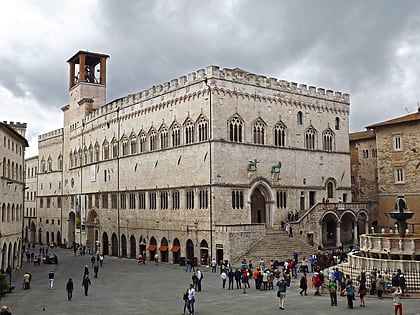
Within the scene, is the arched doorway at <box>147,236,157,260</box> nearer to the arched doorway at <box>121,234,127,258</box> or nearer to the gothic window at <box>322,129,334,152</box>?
the arched doorway at <box>121,234,127,258</box>

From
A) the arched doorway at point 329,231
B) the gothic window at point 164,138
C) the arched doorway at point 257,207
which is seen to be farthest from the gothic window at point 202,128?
the arched doorway at point 329,231

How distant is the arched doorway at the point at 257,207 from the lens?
45812 mm

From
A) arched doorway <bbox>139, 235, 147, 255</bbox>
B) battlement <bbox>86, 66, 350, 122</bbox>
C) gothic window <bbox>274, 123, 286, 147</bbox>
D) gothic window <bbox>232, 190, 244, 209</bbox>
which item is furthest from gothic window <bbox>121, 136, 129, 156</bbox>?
gothic window <bbox>274, 123, 286, 147</bbox>

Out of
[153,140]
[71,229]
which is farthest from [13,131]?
[71,229]

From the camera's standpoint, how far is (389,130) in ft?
178

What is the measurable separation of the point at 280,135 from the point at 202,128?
8050 millimetres

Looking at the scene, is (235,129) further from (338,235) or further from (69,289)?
(69,289)

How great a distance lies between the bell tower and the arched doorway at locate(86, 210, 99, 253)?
1310 cm

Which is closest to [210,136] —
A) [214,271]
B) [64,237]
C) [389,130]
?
[214,271]

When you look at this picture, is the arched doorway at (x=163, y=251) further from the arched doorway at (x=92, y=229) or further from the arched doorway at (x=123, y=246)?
the arched doorway at (x=92, y=229)

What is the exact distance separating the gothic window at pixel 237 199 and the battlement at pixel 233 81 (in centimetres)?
971

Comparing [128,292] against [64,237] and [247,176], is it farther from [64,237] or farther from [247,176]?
[64,237]

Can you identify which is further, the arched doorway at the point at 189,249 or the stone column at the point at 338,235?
the stone column at the point at 338,235

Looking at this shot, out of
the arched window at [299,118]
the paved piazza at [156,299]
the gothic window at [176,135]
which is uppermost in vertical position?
the arched window at [299,118]
